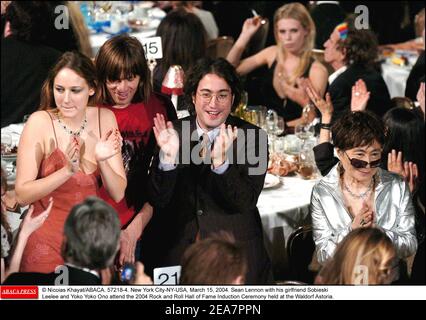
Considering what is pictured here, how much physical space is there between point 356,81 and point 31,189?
2.27 metres

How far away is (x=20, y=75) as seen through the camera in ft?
16.7

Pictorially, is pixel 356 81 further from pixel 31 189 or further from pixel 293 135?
pixel 31 189

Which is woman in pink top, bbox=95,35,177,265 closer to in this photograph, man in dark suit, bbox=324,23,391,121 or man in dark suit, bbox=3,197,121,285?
man in dark suit, bbox=3,197,121,285

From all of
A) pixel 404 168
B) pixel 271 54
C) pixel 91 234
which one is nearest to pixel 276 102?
pixel 271 54

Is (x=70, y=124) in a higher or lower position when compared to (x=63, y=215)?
higher

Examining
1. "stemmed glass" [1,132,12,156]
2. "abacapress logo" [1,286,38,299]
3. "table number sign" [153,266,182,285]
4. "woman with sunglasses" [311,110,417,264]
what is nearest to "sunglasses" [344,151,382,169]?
"woman with sunglasses" [311,110,417,264]

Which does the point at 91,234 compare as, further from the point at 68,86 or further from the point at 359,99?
the point at 359,99

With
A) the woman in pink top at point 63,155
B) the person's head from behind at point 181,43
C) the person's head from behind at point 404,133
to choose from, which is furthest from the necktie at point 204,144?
the person's head from behind at point 181,43

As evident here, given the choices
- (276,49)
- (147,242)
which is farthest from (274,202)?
(276,49)

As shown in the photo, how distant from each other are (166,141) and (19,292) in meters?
0.79

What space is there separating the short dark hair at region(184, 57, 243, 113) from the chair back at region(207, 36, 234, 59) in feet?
8.52

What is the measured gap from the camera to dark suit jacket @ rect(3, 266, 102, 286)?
11.1ft

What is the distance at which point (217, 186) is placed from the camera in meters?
3.60
